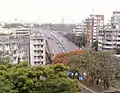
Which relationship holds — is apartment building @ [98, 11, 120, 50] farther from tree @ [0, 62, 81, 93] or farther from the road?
A: tree @ [0, 62, 81, 93]

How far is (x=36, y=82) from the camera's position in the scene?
1114cm

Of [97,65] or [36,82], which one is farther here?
[97,65]

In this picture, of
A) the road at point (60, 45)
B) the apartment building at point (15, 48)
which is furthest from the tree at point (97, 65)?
the road at point (60, 45)

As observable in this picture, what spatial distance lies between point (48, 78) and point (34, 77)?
648 millimetres

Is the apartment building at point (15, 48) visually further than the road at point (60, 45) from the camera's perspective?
No

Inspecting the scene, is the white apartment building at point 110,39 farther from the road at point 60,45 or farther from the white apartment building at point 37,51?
the white apartment building at point 37,51

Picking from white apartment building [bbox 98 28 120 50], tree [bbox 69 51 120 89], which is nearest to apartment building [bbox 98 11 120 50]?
white apartment building [bbox 98 28 120 50]

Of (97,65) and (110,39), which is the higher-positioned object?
(110,39)

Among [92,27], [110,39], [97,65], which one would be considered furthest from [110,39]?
[97,65]

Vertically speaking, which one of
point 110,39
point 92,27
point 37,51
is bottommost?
point 37,51

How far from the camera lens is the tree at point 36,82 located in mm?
10922

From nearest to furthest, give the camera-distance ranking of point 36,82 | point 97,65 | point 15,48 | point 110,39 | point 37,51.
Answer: point 36,82 → point 97,65 → point 15,48 → point 37,51 → point 110,39

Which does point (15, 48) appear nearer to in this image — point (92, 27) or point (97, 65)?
point (97, 65)

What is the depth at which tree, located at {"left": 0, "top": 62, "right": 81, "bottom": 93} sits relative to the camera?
10922 mm
